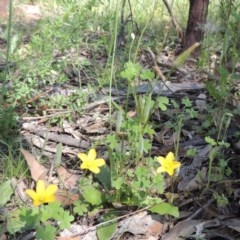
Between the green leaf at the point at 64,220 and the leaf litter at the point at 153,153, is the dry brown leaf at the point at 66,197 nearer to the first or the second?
the leaf litter at the point at 153,153

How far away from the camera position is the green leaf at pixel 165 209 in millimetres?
1544

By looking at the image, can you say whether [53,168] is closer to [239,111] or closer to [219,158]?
[219,158]

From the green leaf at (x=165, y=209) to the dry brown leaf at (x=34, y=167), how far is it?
0.45 m

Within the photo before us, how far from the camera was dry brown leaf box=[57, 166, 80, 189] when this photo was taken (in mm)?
1785

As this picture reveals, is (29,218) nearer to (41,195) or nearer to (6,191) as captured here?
(41,195)

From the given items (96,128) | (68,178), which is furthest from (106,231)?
(96,128)

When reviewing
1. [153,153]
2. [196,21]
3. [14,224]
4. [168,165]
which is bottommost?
[14,224]

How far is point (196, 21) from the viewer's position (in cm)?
300

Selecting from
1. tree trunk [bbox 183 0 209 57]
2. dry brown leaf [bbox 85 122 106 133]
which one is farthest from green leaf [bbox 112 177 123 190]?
tree trunk [bbox 183 0 209 57]

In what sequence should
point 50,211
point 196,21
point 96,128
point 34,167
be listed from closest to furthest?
point 50,211 < point 34,167 < point 96,128 < point 196,21

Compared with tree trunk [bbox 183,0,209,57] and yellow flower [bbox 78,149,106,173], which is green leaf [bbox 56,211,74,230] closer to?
yellow flower [bbox 78,149,106,173]

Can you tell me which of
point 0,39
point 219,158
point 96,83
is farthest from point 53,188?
point 0,39

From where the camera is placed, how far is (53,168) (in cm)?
185

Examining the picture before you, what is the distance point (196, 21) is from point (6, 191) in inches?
71.2
